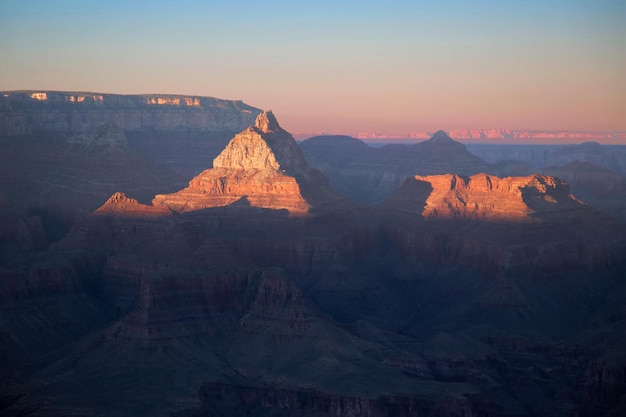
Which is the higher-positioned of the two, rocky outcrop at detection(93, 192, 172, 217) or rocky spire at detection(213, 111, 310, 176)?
rocky spire at detection(213, 111, 310, 176)

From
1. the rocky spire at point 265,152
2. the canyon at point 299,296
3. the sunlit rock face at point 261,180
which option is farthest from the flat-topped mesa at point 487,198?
the rocky spire at point 265,152

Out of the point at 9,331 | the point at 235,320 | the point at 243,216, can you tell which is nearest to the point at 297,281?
the point at 243,216

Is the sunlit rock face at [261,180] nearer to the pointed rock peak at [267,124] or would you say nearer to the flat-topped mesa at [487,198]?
the pointed rock peak at [267,124]

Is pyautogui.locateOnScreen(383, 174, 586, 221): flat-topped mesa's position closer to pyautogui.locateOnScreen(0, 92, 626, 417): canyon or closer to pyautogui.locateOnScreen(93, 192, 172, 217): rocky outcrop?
pyautogui.locateOnScreen(0, 92, 626, 417): canyon

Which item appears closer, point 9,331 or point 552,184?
point 9,331

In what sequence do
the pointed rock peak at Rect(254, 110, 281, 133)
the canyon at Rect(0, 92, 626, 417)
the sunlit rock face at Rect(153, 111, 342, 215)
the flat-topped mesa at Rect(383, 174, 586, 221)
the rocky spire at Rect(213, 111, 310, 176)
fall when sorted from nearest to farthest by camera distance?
the canyon at Rect(0, 92, 626, 417)
the flat-topped mesa at Rect(383, 174, 586, 221)
the sunlit rock face at Rect(153, 111, 342, 215)
the rocky spire at Rect(213, 111, 310, 176)
the pointed rock peak at Rect(254, 110, 281, 133)

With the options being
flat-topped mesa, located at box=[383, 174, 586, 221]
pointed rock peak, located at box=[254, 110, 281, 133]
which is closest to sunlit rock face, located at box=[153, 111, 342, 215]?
pointed rock peak, located at box=[254, 110, 281, 133]

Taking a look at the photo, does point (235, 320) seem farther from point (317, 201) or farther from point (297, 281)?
point (317, 201)
